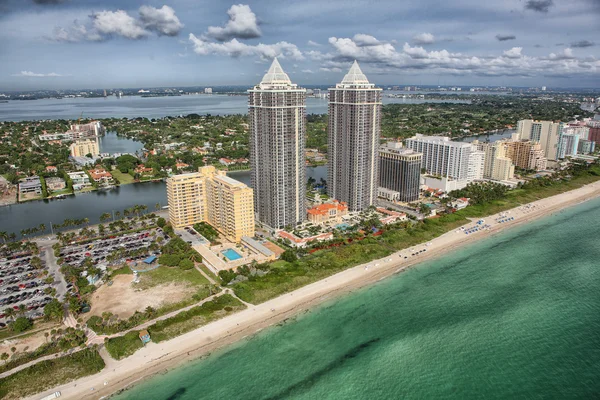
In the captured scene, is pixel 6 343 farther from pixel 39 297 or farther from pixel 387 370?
pixel 387 370

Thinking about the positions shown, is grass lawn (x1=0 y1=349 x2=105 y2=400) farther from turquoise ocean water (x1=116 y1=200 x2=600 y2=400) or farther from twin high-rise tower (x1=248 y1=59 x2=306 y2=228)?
twin high-rise tower (x1=248 y1=59 x2=306 y2=228)

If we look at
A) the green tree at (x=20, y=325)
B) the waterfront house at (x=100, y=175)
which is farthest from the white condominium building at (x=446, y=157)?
the green tree at (x=20, y=325)

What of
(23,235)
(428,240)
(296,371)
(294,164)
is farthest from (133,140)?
(296,371)

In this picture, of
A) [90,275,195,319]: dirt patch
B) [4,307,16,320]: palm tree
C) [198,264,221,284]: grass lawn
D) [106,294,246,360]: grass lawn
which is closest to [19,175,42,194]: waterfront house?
[90,275,195,319]: dirt patch

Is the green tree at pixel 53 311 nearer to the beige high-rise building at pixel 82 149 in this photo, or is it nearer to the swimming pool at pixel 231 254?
the swimming pool at pixel 231 254

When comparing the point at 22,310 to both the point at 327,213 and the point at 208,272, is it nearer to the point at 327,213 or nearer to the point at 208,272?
the point at 208,272
